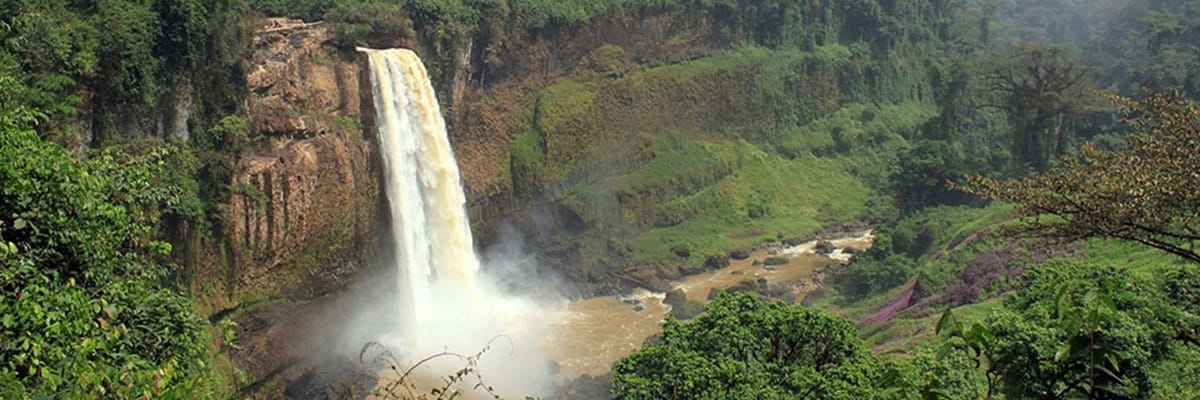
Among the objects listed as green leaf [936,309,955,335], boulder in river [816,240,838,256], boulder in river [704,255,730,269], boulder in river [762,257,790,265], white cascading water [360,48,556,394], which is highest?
green leaf [936,309,955,335]

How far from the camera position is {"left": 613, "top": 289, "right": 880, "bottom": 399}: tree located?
1154 centimetres

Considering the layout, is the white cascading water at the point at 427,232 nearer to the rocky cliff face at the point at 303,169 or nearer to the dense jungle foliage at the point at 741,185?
the rocky cliff face at the point at 303,169

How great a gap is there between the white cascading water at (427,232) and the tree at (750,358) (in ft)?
40.9

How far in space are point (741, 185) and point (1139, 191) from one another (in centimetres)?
3344

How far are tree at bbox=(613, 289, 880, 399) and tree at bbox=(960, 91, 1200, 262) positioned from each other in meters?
3.48

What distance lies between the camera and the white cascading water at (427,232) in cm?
2617

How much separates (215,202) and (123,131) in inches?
123

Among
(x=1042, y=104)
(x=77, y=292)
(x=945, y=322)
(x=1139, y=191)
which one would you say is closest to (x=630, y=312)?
(x=1042, y=104)

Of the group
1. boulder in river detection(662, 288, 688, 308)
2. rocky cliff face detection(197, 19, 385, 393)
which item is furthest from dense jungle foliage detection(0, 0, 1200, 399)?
boulder in river detection(662, 288, 688, 308)

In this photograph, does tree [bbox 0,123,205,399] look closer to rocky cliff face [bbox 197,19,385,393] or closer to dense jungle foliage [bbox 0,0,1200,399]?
dense jungle foliage [bbox 0,0,1200,399]

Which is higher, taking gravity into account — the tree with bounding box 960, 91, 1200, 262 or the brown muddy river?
the tree with bounding box 960, 91, 1200, 262

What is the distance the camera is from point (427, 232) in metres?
28.0

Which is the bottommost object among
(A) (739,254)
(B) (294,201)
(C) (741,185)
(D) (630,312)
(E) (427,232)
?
(A) (739,254)

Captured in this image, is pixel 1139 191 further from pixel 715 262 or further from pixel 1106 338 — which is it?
pixel 715 262
